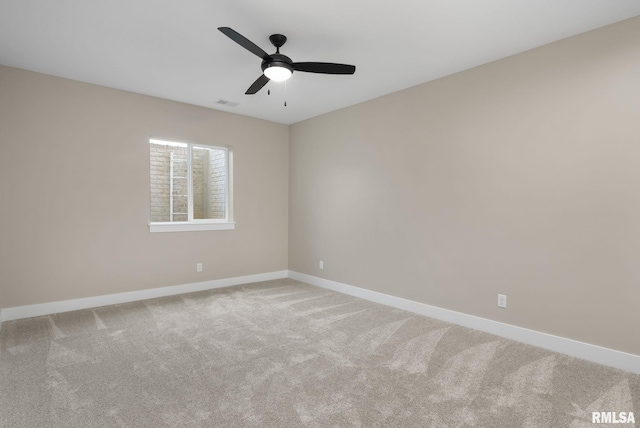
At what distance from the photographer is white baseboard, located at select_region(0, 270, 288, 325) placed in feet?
11.2

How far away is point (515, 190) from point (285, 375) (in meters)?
2.54

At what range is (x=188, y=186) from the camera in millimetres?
4625

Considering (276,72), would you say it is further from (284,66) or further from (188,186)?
(188,186)

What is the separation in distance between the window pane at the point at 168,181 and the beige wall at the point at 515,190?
2.35m

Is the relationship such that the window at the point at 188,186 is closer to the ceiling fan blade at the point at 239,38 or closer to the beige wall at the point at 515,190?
the beige wall at the point at 515,190

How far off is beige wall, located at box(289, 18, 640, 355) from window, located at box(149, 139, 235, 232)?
196 cm

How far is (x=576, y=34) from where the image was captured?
2.64m

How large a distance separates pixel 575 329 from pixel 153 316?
3990 mm

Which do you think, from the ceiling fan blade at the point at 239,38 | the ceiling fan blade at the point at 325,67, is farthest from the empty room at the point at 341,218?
the ceiling fan blade at the point at 239,38

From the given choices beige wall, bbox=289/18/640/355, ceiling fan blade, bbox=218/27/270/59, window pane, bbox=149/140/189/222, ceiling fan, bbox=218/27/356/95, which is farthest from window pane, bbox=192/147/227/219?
ceiling fan blade, bbox=218/27/270/59

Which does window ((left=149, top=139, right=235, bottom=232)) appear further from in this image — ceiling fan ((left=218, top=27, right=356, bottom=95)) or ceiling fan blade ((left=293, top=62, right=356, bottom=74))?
ceiling fan blade ((left=293, top=62, right=356, bottom=74))

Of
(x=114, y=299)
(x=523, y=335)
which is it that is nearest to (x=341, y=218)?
(x=523, y=335)

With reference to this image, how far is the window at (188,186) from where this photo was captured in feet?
14.6

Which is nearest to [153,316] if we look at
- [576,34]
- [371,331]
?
[371,331]
